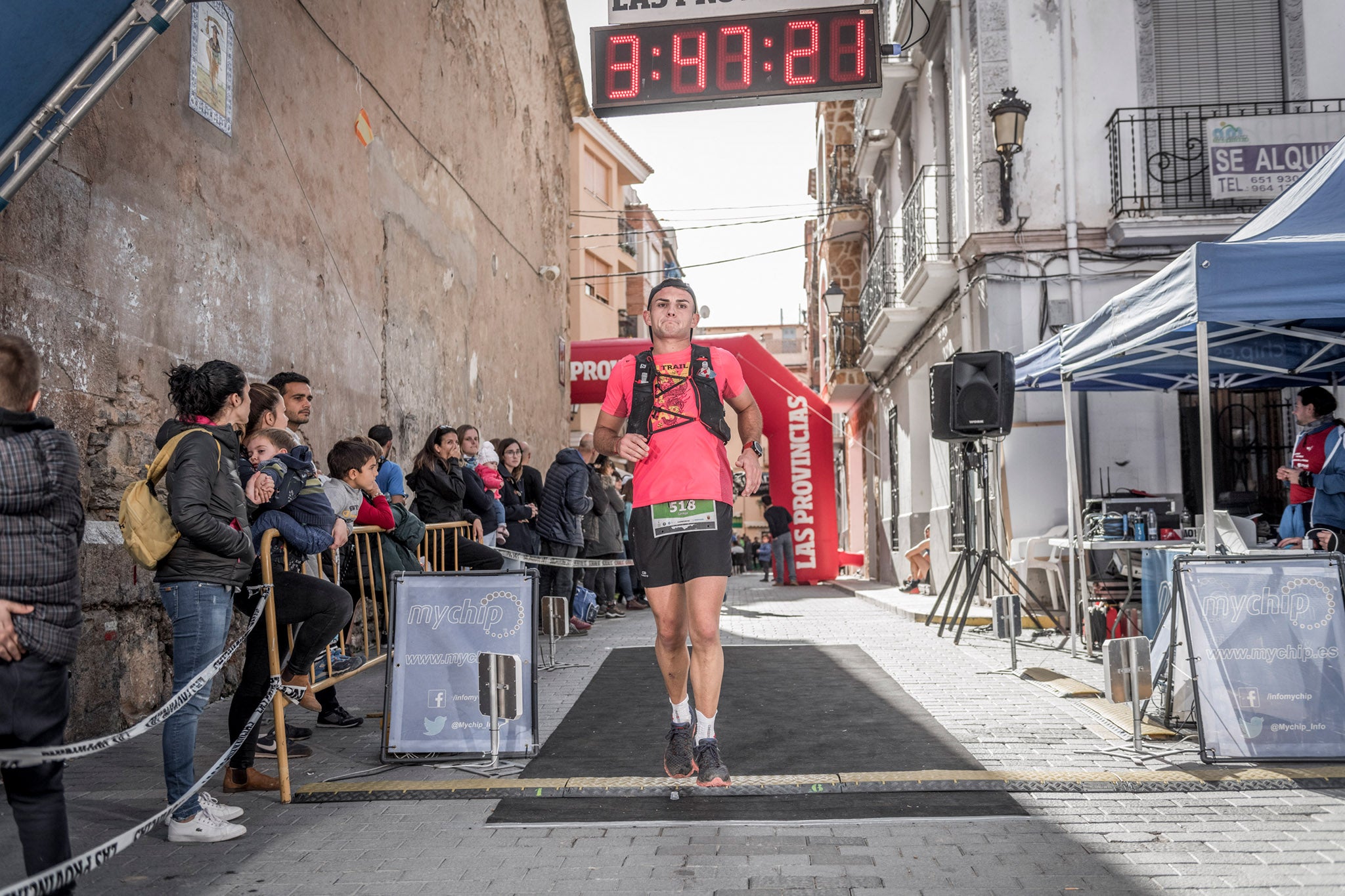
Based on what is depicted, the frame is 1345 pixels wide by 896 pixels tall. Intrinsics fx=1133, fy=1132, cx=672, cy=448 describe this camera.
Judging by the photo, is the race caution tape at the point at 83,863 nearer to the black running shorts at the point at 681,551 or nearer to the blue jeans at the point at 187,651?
the blue jeans at the point at 187,651

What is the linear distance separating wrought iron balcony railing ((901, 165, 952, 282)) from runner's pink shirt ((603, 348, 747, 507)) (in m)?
9.93

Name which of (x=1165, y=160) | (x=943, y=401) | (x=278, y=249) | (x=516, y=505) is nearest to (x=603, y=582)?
(x=516, y=505)

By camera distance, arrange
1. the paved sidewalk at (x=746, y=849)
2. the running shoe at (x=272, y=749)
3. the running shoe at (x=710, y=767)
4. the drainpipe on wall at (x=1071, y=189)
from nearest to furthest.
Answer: the paved sidewalk at (x=746, y=849) → the running shoe at (x=710, y=767) → the running shoe at (x=272, y=749) → the drainpipe on wall at (x=1071, y=189)

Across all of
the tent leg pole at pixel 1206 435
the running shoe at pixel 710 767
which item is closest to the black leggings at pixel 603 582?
the tent leg pole at pixel 1206 435

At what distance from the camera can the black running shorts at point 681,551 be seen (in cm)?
466

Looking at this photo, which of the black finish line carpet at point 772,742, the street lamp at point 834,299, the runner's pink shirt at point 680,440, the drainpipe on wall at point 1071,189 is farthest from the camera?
the street lamp at point 834,299

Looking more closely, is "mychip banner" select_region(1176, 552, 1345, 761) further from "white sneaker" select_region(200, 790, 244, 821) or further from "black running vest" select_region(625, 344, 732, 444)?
"white sneaker" select_region(200, 790, 244, 821)

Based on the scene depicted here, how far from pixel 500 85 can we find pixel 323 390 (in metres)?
Answer: 9.05

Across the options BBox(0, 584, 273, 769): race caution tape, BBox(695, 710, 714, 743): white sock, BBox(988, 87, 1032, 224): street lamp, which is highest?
BBox(988, 87, 1032, 224): street lamp

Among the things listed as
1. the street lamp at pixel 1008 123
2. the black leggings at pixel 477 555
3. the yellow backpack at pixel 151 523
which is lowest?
the black leggings at pixel 477 555

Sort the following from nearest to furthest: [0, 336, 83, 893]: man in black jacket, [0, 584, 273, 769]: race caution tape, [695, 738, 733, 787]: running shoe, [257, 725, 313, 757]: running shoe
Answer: [0, 584, 273, 769]: race caution tape, [0, 336, 83, 893]: man in black jacket, [695, 738, 733, 787]: running shoe, [257, 725, 313, 757]: running shoe

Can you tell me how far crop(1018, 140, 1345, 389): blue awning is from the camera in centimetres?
562

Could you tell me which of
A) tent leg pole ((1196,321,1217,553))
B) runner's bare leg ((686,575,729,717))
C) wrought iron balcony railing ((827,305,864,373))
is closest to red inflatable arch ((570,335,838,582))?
wrought iron balcony railing ((827,305,864,373))

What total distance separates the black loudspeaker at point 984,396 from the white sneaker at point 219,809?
22.7 feet
